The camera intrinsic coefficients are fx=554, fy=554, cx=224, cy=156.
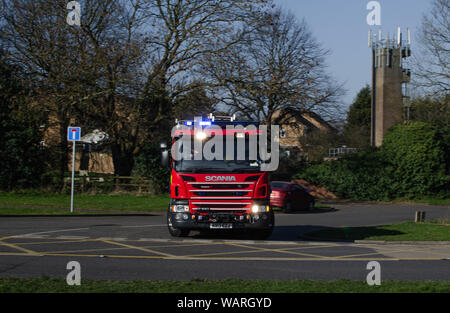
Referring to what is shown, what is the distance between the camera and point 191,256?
11812 mm

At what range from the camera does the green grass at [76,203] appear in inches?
932

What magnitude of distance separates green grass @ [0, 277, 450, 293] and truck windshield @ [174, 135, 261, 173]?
603 centimetres

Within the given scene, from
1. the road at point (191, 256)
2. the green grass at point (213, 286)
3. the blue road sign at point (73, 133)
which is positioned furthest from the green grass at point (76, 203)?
the green grass at point (213, 286)

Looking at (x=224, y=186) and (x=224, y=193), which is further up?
(x=224, y=186)

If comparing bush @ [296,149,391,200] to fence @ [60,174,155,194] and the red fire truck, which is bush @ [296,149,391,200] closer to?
fence @ [60,174,155,194]

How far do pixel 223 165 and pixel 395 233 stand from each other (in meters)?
7.04

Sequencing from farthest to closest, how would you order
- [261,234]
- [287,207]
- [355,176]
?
1. [355,176]
2. [287,207]
3. [261,234]

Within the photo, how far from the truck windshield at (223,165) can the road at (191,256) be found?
1.89 meters

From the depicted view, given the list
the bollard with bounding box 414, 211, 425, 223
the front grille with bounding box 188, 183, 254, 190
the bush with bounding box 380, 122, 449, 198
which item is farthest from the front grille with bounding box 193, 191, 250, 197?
the bush with bounding box 380, 122, 449, 198

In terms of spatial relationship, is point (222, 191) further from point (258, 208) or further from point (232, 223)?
point (258, 208)

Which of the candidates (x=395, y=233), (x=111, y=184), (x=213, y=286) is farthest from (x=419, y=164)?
(x=213, y=286)

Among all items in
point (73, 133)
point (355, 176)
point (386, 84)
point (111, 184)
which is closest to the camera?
point (73, 133)
